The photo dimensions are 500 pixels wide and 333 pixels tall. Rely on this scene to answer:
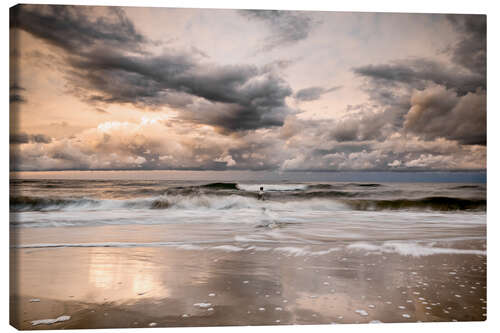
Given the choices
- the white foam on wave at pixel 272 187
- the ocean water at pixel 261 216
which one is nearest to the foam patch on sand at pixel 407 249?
the ocean water at pixel 261 216

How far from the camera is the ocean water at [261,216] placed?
10.6ft

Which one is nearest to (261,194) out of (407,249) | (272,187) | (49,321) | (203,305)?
(272,187)

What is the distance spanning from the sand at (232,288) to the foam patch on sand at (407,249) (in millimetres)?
98

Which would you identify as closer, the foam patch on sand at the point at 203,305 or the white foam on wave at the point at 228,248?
the foam patch on sand at the point at 203,305

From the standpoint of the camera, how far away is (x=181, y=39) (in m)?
3.14

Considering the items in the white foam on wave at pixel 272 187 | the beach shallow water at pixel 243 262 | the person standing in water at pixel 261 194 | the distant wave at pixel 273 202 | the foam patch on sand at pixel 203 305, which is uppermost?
the white foam on wave at pixel 272 187

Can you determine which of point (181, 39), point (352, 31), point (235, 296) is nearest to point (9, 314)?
point (235, 296)

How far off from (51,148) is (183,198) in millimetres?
1162

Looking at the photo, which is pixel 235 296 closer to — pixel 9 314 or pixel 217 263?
pixel 217 263

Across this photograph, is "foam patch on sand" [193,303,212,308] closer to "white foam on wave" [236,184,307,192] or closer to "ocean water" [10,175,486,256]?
"ocean water" [10,175,486,256]

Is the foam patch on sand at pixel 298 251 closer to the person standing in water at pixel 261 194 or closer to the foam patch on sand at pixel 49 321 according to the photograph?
the person standing in water at pixel 261 194

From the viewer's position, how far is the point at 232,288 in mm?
2707

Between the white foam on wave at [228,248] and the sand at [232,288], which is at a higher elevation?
the white foam on wave at [228,248]

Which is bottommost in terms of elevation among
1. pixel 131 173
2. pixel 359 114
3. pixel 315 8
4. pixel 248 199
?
pixel 248 199
